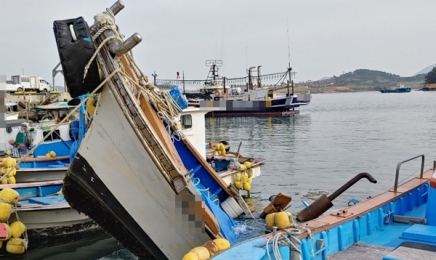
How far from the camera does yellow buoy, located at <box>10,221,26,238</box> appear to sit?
9.31 meters

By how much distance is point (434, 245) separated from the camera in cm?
468

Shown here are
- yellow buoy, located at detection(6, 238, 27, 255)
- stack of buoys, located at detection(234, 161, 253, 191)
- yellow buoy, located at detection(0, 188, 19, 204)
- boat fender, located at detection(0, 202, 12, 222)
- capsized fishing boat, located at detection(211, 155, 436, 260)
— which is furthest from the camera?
stack of buoys, located at detection(234, 161, 253, 191)

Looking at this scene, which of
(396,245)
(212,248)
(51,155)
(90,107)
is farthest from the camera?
(51,155)

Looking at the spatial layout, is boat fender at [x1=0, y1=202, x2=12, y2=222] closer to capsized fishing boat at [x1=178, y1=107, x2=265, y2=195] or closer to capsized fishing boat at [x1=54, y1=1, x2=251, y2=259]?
capsized fishing boat at [x1=54, y1=1, x2=251, y2=259]

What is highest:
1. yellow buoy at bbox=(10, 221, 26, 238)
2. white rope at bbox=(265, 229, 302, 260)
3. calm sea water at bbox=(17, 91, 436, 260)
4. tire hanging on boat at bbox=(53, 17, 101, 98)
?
tire hanging on boat at bbox=(53, 17, 101, 98)

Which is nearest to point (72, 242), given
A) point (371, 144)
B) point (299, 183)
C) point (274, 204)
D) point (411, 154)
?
point (274, 204)

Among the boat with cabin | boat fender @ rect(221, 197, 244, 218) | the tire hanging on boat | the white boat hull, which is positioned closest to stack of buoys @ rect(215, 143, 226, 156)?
boat fender @ rect(221, 197, 244, 218)

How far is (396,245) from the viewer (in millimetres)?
5523

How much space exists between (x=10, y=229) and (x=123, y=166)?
5.50 m

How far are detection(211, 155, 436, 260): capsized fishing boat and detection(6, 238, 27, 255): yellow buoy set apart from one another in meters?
6.38

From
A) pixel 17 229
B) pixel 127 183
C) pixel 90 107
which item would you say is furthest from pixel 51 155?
pixel 127 183

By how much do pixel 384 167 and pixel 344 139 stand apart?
11072mm

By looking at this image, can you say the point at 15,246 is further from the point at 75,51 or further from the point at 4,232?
the point at 75,51

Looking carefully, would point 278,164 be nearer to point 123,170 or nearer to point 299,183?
point 299,183
